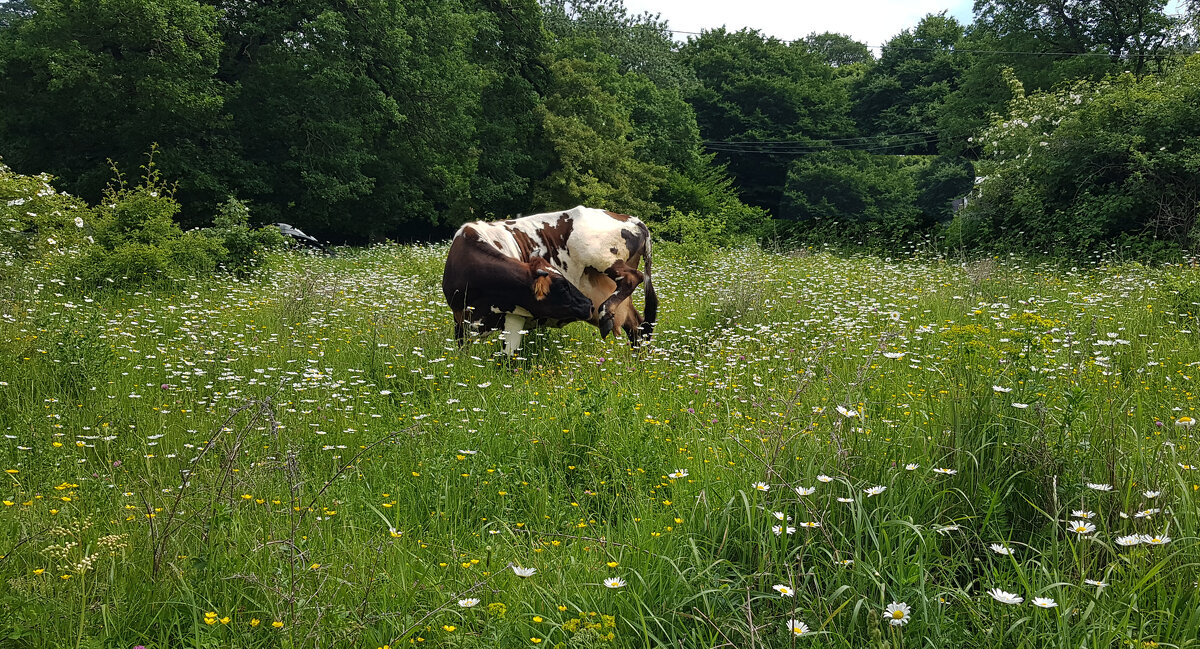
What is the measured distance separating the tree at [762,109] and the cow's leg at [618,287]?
136ft

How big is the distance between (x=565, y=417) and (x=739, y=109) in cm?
4865

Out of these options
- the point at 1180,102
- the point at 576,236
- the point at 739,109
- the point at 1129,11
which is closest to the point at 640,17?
the point at 739,109

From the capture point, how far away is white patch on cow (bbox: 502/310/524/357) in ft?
21.2

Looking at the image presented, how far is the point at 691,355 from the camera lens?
20.8 ft

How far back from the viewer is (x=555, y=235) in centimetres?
758

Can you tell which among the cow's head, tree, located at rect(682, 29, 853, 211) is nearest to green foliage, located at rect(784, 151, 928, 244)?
tree, located at rect(682, 29, 853, 211)

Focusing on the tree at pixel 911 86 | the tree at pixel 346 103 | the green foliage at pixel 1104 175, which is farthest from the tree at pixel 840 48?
the green foliage at pixel 1104 175

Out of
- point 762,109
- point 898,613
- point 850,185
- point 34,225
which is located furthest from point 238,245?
point 762,109

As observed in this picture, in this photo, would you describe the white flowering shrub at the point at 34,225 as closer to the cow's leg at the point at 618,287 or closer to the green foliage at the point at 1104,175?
the cow's leg at the point at 618,287

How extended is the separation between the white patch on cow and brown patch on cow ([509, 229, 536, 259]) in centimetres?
82

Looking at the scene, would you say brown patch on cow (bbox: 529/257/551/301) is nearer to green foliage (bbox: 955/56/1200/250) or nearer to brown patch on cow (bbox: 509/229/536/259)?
brown patch on cow (bbox: 509/229/536/259)

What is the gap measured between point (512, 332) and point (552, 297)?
19.3 inches

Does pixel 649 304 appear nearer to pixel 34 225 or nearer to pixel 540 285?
pixel 540 285

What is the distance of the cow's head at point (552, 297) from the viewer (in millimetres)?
6531
